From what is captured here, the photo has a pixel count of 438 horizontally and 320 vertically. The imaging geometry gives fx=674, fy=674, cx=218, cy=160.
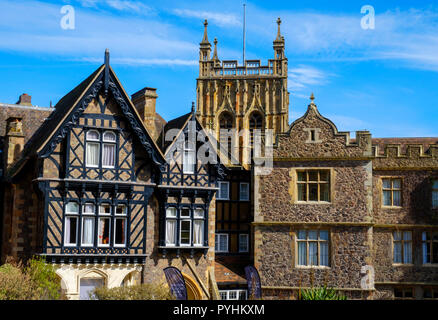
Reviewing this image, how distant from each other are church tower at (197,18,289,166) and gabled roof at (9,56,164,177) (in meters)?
36.3

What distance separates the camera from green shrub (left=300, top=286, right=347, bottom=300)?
27.7 meters

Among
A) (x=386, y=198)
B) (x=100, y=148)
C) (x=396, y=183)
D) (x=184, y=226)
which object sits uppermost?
(x=100, y=148)

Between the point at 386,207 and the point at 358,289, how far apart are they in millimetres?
4210

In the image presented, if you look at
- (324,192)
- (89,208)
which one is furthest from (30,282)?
(324,192)

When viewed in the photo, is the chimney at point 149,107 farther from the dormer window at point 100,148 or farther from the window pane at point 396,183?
the window pane at point 396,183

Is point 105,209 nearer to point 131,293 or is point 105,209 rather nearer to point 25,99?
point 131,293

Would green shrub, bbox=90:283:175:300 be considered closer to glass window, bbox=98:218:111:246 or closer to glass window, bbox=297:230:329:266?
glass window, bbox=98:218:111:246

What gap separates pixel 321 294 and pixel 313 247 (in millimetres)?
3263

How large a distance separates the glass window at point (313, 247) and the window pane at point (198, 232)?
456 cm

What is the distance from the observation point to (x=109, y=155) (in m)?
27.7

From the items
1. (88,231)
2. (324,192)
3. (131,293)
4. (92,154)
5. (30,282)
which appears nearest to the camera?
(131,293)

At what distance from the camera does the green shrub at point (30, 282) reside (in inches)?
811

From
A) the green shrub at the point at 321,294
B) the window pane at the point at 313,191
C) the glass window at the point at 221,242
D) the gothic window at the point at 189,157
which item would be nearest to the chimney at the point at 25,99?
the gothic window at the point at 189,157

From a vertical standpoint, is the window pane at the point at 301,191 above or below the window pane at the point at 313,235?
above
